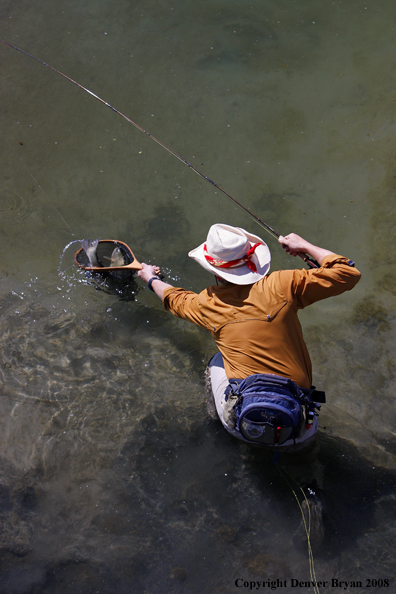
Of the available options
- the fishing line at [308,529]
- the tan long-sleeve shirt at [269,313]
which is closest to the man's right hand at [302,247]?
the tan long-sleeve shirt at [269,313]

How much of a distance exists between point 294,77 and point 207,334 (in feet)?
10.1

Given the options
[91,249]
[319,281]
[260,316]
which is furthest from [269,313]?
[91,249]

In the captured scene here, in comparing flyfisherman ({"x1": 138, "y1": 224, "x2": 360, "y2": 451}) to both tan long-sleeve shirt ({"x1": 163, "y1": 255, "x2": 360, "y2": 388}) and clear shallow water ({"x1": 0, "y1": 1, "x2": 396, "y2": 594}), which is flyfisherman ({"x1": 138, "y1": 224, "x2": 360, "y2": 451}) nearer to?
tan long-sleeve shirt ({"x1": 163, "y1": 255, "x2": 360, "y2": 388})

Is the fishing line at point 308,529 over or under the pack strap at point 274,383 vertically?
under

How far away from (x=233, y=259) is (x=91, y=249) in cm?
170

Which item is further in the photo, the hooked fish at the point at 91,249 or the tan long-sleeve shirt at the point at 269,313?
the hooked fish at the point at 91,249

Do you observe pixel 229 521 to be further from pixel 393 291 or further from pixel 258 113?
pixel 258 113

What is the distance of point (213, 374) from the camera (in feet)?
10.4

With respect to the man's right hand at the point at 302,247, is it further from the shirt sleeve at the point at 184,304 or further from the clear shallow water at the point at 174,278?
the clear shallow water at the point at 174,278

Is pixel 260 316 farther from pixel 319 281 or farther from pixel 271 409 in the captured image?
pixel 271 409

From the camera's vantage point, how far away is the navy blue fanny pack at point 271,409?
7.79 ft

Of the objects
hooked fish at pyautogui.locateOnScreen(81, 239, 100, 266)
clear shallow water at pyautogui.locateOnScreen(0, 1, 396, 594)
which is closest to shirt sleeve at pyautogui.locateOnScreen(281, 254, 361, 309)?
clear shallow water at pyautogui.locateOnScreen(0, 1, 396, 594)

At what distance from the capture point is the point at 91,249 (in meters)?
3.67

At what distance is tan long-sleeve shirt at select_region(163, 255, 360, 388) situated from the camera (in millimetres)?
2391
